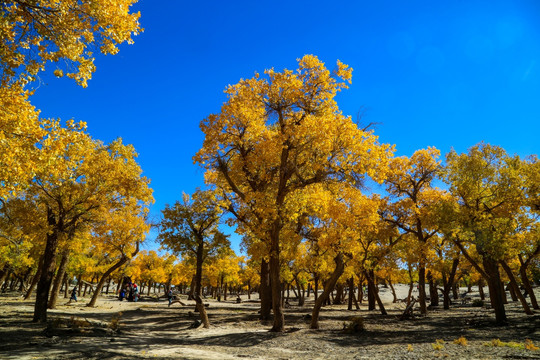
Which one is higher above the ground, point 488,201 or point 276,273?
point 488,201

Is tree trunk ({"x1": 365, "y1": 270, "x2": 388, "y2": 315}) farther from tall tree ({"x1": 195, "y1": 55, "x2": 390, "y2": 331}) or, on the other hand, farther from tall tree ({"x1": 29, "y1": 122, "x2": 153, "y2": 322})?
tall tree ({"x1": 29, "y1": 122, "x2": 153, "y2": 322})

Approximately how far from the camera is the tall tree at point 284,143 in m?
13.0

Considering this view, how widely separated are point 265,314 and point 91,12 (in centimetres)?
1880

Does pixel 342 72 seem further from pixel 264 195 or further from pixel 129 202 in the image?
pixel 129 202

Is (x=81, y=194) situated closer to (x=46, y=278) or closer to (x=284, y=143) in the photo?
(x=46, y=278)

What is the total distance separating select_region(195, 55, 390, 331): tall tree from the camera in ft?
42.5

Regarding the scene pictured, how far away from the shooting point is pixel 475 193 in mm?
16516

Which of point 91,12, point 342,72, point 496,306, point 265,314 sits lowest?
point 265,314

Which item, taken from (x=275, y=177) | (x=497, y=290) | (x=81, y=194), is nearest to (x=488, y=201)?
(x=497, y=290)

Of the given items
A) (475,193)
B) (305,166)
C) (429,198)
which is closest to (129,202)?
(305,166)

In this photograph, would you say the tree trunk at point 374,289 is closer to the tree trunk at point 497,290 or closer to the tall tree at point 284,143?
the tree trunk at point 497,290

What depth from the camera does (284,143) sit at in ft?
48.3

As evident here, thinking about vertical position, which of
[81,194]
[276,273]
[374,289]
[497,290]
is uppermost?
[81,194]

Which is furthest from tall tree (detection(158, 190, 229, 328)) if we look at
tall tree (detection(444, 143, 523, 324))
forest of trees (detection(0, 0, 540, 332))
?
tall tree (detection(444, 143, 523, 324))
